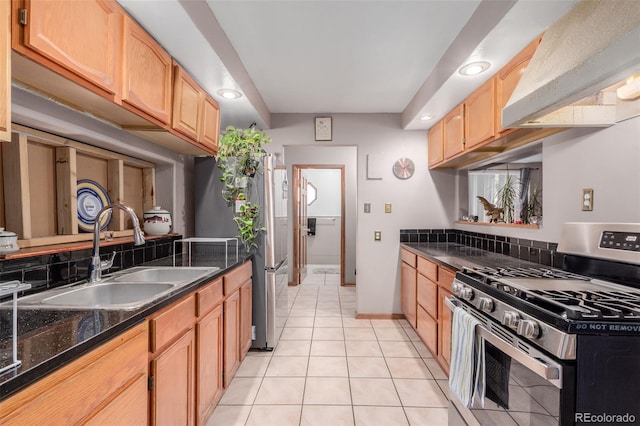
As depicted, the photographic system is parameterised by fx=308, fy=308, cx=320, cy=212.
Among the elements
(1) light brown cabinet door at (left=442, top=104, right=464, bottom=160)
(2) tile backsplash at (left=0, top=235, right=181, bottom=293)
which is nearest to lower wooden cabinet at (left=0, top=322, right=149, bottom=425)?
(2) tile backsplash at (left=0, top=235, right=181, bottom=293)

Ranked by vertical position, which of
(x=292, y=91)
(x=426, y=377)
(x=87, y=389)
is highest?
(x=292, y=91)

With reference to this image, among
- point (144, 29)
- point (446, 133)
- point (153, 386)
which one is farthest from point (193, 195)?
point (446, 133)

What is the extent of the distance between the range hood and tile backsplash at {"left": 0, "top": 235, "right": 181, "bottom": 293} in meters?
2.22

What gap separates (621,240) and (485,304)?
694 mm

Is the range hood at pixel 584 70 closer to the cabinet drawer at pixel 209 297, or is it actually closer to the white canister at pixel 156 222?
the cabinet drawer at pixel 209 297

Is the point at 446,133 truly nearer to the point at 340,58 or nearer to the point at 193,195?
the point at 340,58

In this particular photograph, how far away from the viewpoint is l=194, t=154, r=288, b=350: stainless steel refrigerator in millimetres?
2549

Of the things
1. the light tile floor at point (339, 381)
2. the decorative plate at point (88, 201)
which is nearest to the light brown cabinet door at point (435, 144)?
the light tile floor at point (339, 381)

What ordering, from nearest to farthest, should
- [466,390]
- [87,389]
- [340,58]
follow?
[87,389] < [466,390] < [340,58]

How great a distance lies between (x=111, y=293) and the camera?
1538 millimetres

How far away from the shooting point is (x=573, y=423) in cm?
95

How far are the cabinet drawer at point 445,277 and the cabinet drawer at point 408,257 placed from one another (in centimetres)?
66

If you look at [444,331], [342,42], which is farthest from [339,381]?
[342,42]

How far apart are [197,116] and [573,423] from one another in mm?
2372
